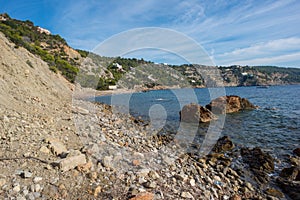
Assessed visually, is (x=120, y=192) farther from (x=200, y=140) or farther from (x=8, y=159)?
(x=200, y=140)

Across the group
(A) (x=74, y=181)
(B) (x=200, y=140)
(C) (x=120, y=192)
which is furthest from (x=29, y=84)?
(B) (x=200, y=140)

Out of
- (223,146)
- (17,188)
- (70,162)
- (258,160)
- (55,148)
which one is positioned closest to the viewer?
(17,188)

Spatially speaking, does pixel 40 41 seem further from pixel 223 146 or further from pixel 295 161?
pixel 295 161

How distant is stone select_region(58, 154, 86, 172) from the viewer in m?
4.36

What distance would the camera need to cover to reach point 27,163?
4.30 metres

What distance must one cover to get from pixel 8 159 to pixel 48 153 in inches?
33.0

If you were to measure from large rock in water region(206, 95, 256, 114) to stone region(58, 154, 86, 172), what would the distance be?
68.1 ft

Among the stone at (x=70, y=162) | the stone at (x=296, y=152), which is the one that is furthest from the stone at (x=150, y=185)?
the stone at (x=296, y=152)

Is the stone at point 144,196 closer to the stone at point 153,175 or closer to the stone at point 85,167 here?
the stone at point 153,175

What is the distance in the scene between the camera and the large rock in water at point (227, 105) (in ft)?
76.6

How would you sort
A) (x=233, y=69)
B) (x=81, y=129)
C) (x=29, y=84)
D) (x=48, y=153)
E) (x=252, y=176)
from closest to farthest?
1. (x=48, y=153)
2. (x=252, y=176)
3. (x=81, y=129)
4. (x=29, y=84)
5. (x=233, y=69)

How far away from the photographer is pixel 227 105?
2477 centimetres

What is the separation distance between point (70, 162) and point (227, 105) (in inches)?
933

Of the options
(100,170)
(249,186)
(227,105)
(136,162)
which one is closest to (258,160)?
(249,186)
